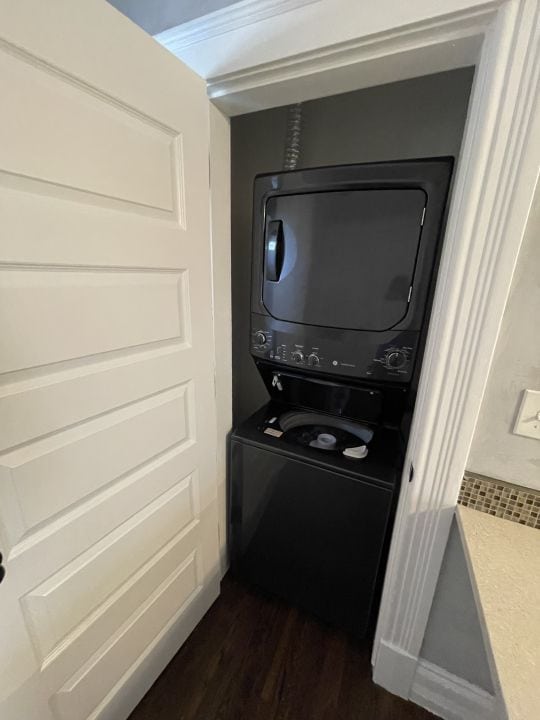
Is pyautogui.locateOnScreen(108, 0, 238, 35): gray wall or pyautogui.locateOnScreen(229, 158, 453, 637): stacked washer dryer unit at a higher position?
pyautogui.locateOnScreen(108, 0, 238, 35): gray wall

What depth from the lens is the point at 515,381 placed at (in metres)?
0.77

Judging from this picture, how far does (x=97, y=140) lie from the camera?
722mm

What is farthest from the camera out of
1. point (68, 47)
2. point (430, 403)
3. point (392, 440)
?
point (392, 440)

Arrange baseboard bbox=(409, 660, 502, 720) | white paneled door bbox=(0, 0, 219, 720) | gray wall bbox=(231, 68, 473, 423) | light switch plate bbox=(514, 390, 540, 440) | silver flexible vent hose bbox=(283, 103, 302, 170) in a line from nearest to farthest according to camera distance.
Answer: white paneled door bbox=(0, 0, 219, 720), light switch plate bbox=(514, 390, 540, 440), baseboard bbox=(409, 660, 502, 720), gray wall bbox=(231, 68, 473, 423), silver flexible vent hose bbox=(283, 103, 302, 170)

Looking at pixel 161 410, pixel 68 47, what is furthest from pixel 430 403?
pixel 68 47

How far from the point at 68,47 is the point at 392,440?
1.46m

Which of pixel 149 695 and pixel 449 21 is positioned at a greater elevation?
pixel 449 21

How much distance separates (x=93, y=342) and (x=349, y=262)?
2.63 feet

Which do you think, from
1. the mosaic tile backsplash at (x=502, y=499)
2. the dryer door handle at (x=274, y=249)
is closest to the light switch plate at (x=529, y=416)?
the mosaic tile backsplash at (x=502, y=499)

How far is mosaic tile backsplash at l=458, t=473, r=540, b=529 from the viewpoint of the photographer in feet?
2.70

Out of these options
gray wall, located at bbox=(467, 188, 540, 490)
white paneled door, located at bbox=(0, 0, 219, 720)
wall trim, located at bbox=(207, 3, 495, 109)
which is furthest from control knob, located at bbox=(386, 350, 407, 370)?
wall trim, located at bbox=(207, 3, 495, 109)

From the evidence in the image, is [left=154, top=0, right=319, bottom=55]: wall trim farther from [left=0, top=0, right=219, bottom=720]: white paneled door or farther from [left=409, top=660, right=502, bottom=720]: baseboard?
[left=409, top=660, right=502, bottom=720]: baseboard

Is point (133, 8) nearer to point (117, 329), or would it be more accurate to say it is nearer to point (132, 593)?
point (117, 329)

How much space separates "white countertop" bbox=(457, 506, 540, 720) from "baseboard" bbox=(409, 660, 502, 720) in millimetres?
654
